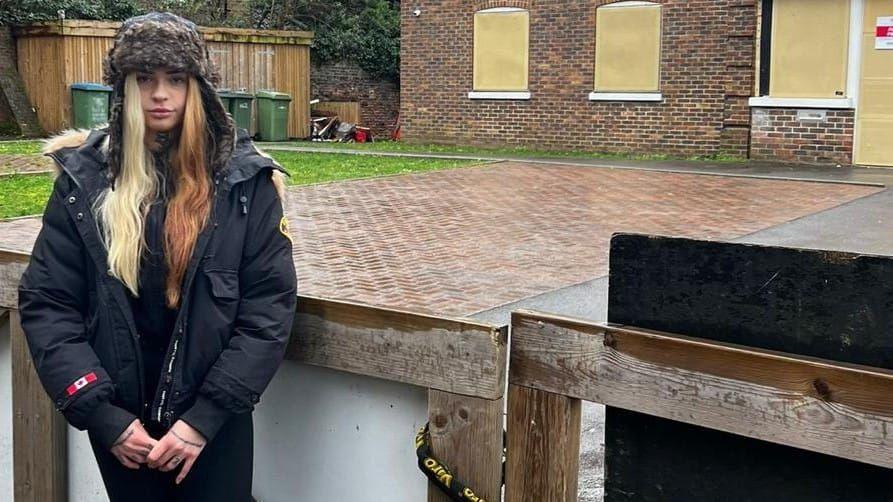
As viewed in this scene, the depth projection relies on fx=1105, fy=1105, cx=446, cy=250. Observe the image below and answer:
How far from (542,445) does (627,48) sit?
18348 mm

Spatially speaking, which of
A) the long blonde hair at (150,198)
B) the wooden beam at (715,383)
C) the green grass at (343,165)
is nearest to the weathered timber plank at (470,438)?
the wooden beam at (715,383)

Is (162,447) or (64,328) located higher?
(64,328)

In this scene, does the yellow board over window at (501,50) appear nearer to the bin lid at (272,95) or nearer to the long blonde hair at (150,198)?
the bin lid at (272,95)

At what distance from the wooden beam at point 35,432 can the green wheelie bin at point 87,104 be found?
797 inches

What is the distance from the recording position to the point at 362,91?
29438 mm

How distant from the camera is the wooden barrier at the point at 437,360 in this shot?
93.0 inches

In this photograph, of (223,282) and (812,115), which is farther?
(812,115)

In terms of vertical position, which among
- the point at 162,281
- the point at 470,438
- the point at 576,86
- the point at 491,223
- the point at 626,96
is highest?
the point at 576,86

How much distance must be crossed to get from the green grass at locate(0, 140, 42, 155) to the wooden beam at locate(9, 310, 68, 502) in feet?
51.0

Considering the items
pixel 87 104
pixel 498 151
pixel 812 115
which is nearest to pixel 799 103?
pixel 812 115

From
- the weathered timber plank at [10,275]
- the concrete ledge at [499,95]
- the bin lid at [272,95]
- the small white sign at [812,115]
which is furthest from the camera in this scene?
the bin lid at [272,95]

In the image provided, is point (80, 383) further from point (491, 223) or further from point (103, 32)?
point (103, 32)

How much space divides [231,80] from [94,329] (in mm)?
23210

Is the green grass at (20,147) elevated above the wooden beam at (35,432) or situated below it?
above
